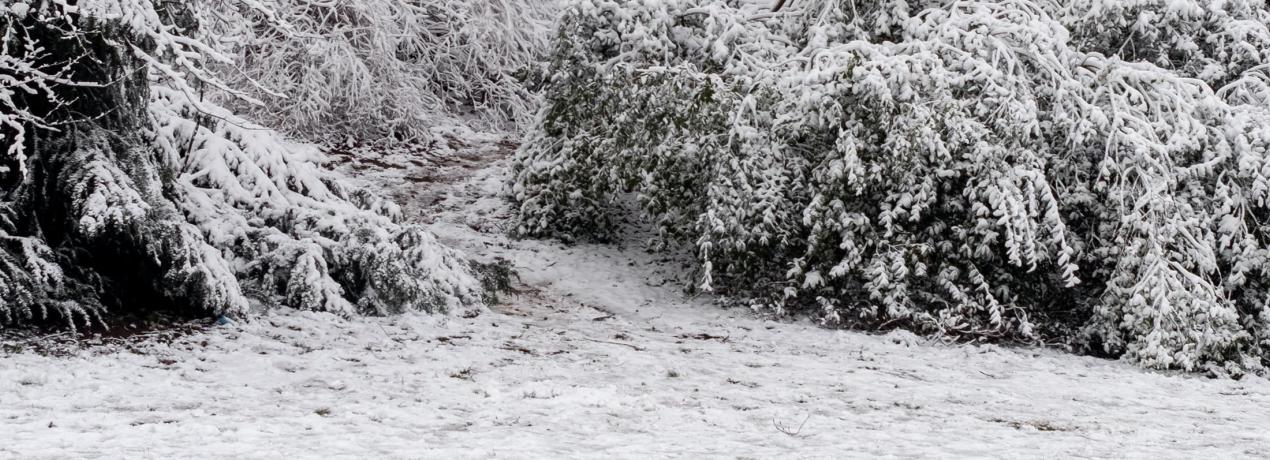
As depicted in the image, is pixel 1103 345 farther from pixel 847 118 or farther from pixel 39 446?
pixel 39 446

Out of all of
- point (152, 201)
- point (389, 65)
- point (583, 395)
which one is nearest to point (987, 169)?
point (583, 395)

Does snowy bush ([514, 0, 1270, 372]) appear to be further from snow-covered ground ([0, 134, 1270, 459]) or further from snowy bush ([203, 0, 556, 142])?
snowy bush ([203, 0, 556, 142])

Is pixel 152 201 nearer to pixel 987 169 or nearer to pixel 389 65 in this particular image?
pixel 987 169

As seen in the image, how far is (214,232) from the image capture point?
255 inches

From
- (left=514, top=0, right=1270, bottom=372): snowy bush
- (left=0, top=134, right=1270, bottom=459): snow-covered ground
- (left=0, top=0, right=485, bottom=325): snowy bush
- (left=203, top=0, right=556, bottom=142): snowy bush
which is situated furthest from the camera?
(left=203, top=0, right=556, bottom=142): snowy bush

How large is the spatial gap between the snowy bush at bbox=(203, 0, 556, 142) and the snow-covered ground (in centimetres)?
671

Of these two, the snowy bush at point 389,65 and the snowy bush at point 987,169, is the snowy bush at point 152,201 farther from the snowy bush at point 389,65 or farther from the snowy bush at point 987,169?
the snowy bush at point 389,65

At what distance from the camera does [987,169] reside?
7.68 meters

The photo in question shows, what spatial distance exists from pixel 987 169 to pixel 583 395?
4.07 meters

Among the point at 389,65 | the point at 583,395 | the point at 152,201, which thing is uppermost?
the point at 389,65

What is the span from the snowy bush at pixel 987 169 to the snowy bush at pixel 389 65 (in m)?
5.27

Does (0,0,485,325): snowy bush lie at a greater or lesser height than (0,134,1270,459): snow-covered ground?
greater

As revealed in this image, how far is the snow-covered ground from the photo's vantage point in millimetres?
4156

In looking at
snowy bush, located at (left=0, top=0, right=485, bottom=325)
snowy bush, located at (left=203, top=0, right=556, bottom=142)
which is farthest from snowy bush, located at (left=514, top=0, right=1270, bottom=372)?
snowy bush, located at (left=203, top=0, right=556, bottom=142)
